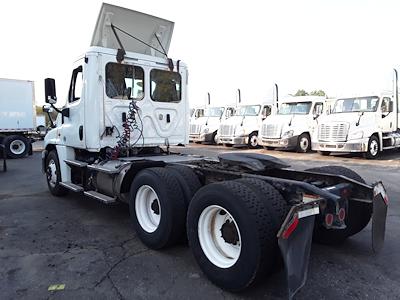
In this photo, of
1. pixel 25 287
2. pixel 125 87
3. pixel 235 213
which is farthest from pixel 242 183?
pixel 125 87

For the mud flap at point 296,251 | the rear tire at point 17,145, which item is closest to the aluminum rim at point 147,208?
the mud flap at point 296,251

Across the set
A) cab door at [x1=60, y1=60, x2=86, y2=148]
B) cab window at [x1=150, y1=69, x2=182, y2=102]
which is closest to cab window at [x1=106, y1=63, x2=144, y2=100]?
cab window at [x1=150, y1=69, x2=182, y2=102]

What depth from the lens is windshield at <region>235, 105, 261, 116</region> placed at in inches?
789

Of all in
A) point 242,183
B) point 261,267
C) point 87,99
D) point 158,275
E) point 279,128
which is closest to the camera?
point 261,267

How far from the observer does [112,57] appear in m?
6.07

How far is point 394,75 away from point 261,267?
14.9 m

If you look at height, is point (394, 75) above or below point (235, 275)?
above

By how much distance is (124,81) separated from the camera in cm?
626

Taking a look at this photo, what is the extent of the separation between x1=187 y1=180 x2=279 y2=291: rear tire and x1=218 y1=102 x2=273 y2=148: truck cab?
1592 centimetres

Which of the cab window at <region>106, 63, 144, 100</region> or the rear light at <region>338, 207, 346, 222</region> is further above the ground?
the cab window at <region>106, 63, 144, 100</region>

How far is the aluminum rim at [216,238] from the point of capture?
3513 mm

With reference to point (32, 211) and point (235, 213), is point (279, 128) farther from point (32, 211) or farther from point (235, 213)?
point (235, 213)

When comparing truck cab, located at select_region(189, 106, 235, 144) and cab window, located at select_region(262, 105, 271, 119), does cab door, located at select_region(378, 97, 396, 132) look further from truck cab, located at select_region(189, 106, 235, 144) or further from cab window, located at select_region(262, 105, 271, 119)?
truck cab, located at select_region(189, 106, 235, 144)

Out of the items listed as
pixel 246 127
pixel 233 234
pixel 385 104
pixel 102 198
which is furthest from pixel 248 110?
pixel 233 234
